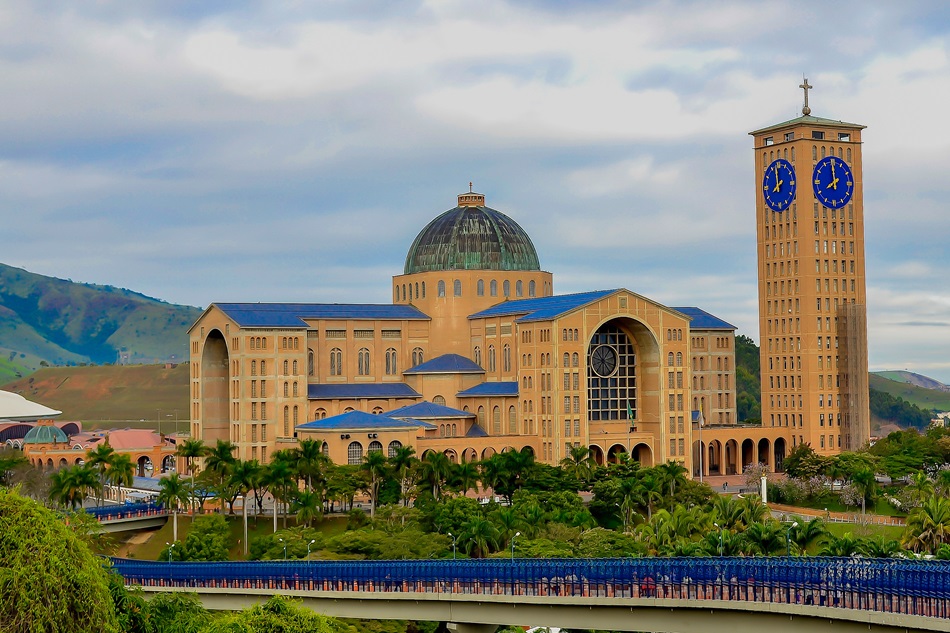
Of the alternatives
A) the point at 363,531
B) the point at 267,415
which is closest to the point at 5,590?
the point at 363,531

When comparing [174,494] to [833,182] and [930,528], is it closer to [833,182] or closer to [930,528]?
[930,528]

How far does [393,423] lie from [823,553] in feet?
173

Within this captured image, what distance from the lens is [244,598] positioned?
72.4m

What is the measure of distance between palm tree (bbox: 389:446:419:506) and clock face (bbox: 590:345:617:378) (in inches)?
948

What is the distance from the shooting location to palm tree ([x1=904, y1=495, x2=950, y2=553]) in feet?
269

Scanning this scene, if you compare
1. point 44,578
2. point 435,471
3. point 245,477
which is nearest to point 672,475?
point 435,471

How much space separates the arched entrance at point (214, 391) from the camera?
134m

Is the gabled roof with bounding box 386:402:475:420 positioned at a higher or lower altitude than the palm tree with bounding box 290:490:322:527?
higher

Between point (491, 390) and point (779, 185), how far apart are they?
31.5 m

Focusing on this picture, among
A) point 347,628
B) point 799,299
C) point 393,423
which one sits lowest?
point 347,628

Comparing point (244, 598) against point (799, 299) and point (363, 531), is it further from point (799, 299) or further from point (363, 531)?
point (799, 299)

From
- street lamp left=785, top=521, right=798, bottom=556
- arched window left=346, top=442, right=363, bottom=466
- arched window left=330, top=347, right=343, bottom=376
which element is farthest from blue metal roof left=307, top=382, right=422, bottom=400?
street lamp left=785, top=521, right=798, bottom=556

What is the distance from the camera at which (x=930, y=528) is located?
82812 mm

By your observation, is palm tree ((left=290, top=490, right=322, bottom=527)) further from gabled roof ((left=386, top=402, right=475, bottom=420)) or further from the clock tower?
the clock tower
